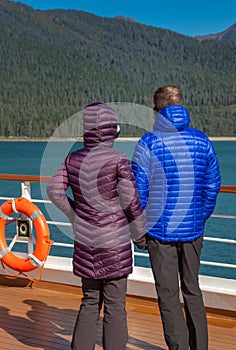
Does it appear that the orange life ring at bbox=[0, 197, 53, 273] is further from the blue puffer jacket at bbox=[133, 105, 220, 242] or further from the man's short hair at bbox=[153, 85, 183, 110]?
the man's short hair at bbox=[153, 85, 183, 110]

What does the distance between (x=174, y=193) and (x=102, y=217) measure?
271 millimetres

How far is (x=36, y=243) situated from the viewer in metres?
3.78

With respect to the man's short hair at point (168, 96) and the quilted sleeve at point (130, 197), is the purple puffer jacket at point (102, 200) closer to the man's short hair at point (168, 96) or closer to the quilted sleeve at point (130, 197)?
the quilted sleeve at point (130, 197)

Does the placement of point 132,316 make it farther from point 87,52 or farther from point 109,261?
point 87,52

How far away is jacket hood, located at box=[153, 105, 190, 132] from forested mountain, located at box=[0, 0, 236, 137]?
78.4 metres

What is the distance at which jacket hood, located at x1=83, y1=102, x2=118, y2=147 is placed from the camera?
7.62 ft

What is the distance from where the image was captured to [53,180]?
2.45 metres

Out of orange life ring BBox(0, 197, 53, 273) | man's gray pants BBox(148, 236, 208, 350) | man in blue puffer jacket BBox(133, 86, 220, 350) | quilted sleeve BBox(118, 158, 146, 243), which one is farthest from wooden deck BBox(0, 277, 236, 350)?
quilted sleeve BBox(118, 158, 146, 243)

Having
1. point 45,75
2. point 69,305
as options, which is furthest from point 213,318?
point 45,75

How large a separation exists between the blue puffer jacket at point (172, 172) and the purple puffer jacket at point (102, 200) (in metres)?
0.08

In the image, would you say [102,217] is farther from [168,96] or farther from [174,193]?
[168,96]

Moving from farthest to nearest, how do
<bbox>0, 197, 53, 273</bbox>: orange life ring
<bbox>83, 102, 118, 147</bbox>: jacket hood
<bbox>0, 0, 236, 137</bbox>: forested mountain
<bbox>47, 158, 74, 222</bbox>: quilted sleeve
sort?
<bbox>0, 0, 236, 137</bbox>: forested mountain, <bbox>0, 197, 53, 273</bbox>: orange life ring, <bbox>47, 158, 74, 222</bbox>: quilted sleeve, <bbox>83, 102, 118, 147</bbox>: jacket hood

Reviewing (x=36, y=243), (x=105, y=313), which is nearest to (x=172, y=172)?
(x=105, y=313)

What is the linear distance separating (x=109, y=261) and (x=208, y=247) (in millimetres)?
15710
